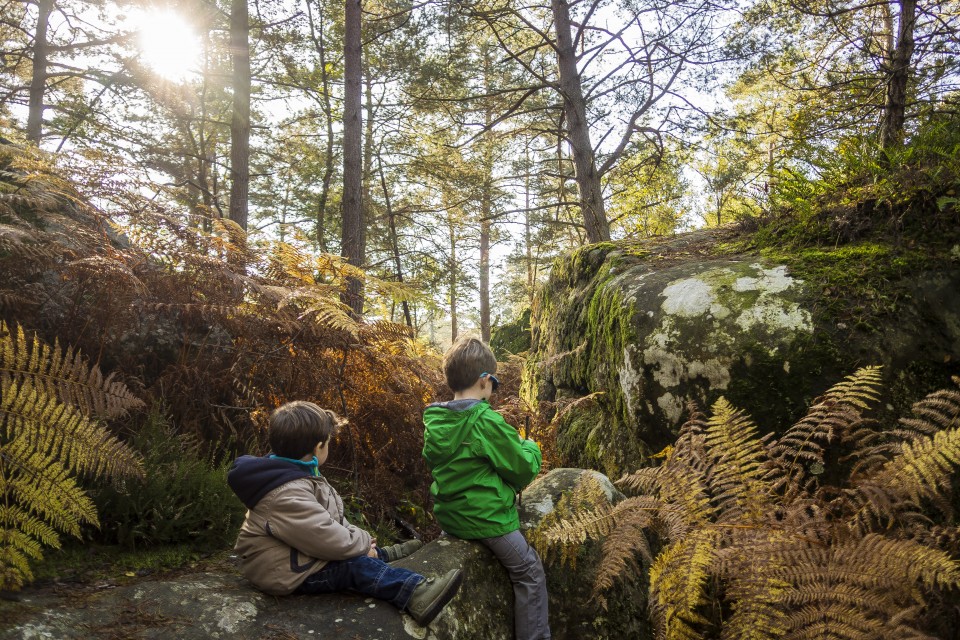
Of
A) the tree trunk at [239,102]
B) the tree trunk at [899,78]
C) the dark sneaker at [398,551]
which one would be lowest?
the dark sneaker at [398,551]

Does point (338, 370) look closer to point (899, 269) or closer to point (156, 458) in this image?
point (156, 458)

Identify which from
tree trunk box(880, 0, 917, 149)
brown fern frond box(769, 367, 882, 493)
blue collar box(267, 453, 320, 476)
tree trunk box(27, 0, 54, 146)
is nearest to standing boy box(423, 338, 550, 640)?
blue collar box(267, 453, 320, 476)

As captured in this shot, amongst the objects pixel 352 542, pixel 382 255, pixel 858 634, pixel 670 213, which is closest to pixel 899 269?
pixel 858 634

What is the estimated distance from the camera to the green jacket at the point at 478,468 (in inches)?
112

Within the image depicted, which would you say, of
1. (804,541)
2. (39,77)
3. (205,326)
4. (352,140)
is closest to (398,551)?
(804,541)

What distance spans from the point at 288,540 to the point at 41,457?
1.04 metres

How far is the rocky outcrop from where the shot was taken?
1969 millimetres

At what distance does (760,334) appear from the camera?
352cm

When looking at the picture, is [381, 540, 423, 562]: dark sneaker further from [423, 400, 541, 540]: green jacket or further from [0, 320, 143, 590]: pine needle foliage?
[0, 320, 143, 590]: pine needle foliage

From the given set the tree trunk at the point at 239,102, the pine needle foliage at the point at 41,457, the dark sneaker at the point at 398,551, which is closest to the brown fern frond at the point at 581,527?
the dark sneaker at the point at 398,551

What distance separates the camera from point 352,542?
2410 mm

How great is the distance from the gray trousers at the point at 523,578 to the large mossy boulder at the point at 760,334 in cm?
142

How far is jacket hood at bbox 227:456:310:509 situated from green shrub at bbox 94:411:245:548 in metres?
0.59

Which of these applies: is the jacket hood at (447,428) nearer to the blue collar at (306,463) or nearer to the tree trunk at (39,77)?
the blue collar at (306,463)
